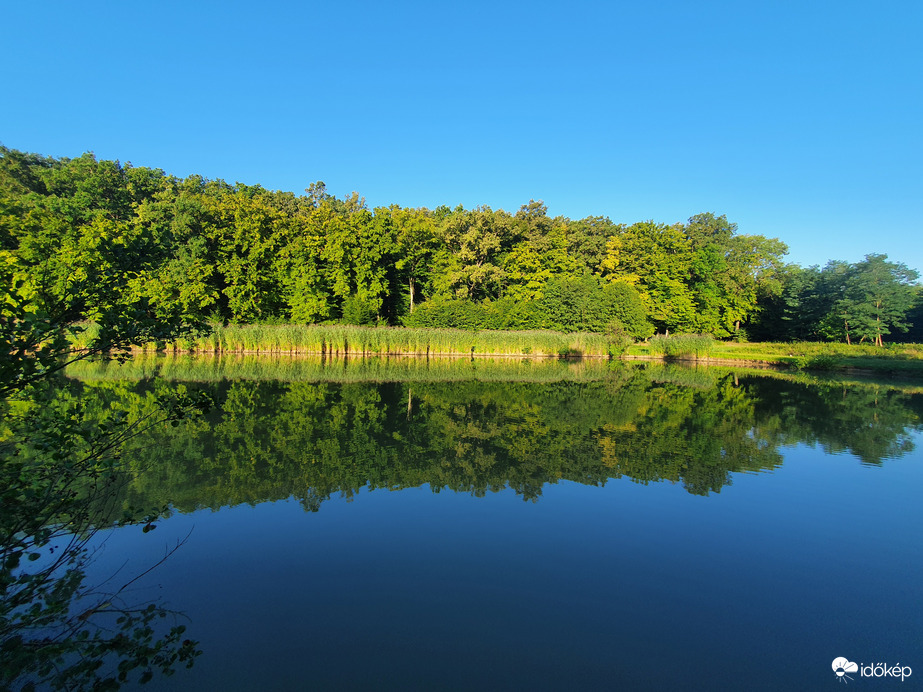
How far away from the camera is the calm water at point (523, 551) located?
10.5 feet

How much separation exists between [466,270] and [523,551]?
113 ft

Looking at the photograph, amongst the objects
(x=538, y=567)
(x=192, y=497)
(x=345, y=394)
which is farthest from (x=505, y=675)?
(x=345, y=394)

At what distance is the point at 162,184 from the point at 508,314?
1362 inches

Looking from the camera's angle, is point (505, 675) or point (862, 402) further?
point (862, 402)

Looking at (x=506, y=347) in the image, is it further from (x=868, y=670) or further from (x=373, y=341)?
(x=868, y=670)

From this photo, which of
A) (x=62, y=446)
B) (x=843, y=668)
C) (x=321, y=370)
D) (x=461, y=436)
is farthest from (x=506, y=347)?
(x=62, y=446)

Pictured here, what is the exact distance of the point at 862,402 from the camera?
16047 mm

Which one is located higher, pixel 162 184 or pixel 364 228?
pixel 162 184

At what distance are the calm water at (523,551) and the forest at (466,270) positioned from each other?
2615 centimetres

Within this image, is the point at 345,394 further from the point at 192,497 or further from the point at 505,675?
the point at 505,675

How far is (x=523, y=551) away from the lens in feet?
15.5

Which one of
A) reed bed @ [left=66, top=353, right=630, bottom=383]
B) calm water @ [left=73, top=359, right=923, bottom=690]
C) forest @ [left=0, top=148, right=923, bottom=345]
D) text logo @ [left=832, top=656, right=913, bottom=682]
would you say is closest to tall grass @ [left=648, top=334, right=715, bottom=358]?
forest @ [left=0, top=148, right=923, bottom=345]

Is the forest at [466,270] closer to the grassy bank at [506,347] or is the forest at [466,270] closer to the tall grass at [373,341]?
the grassy bank at [506,347]

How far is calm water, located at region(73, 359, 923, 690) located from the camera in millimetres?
3188
